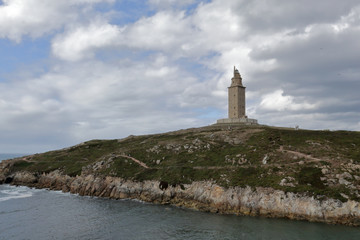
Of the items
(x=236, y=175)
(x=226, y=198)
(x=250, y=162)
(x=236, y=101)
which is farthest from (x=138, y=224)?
(x=236, y=101)

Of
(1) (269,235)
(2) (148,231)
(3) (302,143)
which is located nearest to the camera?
(1) (269,235)

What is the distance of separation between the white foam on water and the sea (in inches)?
392

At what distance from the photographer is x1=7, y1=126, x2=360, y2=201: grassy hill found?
53.1 meters

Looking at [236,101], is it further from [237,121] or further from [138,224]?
[138,224]

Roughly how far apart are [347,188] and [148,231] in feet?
123

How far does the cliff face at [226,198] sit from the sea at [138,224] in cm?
225

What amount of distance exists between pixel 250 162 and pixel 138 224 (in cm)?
3286

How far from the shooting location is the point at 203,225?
45.6 metres

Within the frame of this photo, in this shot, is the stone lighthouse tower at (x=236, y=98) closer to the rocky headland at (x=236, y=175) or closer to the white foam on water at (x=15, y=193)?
the rocky headland at (x=236, y=175)

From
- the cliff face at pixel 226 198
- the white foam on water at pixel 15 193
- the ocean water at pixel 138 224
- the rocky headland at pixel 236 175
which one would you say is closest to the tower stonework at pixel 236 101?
the rocky headland at pixel 236 175

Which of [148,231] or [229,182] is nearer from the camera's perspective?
[148,231]

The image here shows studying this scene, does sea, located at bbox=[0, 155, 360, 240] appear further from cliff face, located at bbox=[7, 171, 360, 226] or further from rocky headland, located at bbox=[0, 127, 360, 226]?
rocky headland, located at bbox=[0, 127, 360, 226]

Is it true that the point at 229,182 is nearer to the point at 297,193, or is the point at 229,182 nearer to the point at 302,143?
the point at 297,193

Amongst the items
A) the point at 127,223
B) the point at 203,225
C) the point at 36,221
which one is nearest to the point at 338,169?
the point at 203,225
